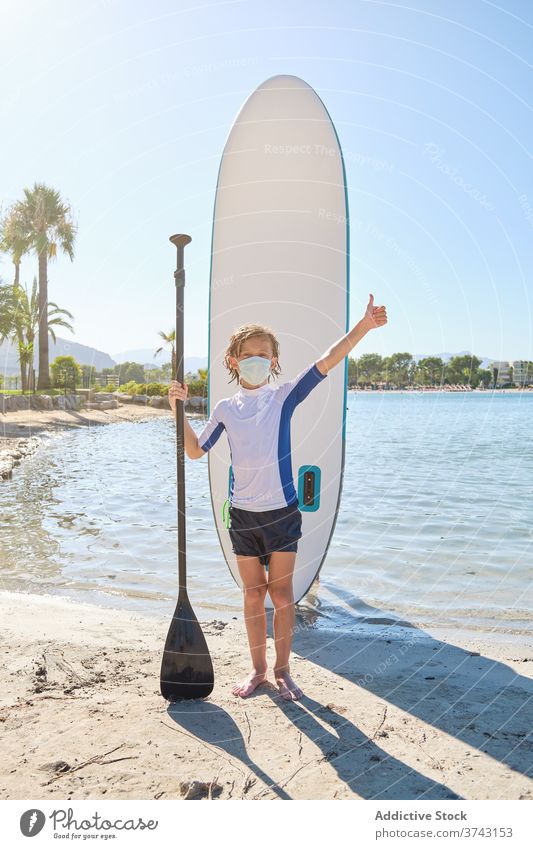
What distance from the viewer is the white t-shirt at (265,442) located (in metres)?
2.88

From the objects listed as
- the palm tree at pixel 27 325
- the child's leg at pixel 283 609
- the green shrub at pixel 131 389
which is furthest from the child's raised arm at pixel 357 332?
the green shrub at pixel 131 389

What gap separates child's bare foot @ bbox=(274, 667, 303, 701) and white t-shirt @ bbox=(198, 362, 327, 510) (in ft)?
2.58

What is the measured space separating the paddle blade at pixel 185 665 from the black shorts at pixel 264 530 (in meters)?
0.44

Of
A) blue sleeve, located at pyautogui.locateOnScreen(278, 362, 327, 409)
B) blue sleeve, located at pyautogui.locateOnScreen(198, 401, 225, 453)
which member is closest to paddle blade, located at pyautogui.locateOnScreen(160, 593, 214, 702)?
blue sleeve, located at pyautogui.locateOnScreen(198, 401, 225, 453)

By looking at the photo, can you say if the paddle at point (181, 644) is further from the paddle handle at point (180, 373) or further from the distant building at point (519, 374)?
the distant building at point (519, 374)

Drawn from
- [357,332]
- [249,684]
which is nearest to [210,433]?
[357,332]

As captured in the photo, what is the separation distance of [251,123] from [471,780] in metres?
4.18

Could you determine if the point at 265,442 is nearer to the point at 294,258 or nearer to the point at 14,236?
the point at 294,258

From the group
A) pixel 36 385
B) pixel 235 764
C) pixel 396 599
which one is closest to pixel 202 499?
pixel 396 599

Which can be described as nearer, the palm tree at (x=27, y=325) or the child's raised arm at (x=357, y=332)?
the child's raised arm at (x=357, y=332)

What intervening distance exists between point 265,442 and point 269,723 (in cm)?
117
